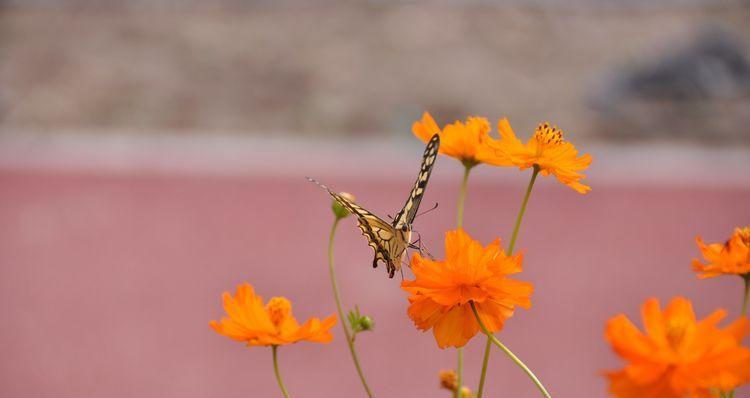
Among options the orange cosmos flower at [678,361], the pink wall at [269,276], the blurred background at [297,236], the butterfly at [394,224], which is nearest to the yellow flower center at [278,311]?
the butterfly at [394,224]

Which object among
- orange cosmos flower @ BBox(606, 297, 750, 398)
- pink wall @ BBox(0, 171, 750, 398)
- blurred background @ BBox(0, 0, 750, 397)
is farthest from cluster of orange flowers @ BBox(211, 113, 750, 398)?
pink wall @ BBox(0, 171, 750, 398)

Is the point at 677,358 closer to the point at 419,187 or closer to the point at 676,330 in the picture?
the point at 676,330

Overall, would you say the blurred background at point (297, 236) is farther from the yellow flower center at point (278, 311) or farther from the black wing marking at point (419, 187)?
the yellow flower center at point (278, 311)

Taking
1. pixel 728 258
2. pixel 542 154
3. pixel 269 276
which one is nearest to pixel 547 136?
pixel 542 154

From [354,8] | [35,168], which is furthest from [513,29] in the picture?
[35,168]

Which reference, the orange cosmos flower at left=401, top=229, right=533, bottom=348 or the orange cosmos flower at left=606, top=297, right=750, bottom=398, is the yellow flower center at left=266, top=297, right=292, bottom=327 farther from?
the orange cosmos flower at left=606, top=297, right=750, bottom=398

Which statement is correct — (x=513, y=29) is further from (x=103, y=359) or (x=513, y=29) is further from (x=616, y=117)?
(x=103, y=359)
